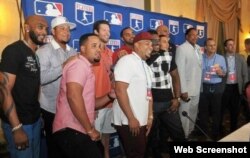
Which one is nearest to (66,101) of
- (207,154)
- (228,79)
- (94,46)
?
(94,46)

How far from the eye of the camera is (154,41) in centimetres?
382

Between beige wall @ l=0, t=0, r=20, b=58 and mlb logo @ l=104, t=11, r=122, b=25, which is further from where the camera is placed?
mlb logo @ l=104, t=11, r=122, b=25

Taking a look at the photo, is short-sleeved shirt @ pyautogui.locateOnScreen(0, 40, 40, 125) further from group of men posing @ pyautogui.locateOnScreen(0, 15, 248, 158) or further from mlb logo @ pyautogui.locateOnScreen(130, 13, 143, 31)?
mlb logo @ pyautogui.locateOnScreen(130, 13, 143, 31)

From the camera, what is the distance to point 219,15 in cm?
899

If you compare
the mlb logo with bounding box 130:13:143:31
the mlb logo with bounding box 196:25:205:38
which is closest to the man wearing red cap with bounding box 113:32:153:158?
the mlb logo with bounding box 130:13:143:31

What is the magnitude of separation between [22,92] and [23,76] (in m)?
0.13

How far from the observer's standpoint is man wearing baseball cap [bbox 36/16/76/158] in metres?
3.11

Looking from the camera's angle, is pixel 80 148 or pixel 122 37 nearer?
pixel 80 148

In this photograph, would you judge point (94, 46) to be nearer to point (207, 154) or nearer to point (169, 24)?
point (207, 154)

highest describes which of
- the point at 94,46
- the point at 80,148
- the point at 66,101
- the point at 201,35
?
the point at 201,35

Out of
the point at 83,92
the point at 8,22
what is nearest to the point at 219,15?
the point at 8,22

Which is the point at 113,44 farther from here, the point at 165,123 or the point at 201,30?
the point at 201,30

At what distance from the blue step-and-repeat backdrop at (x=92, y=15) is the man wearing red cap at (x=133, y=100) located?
0.99m

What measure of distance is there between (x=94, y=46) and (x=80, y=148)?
33.7 inches
